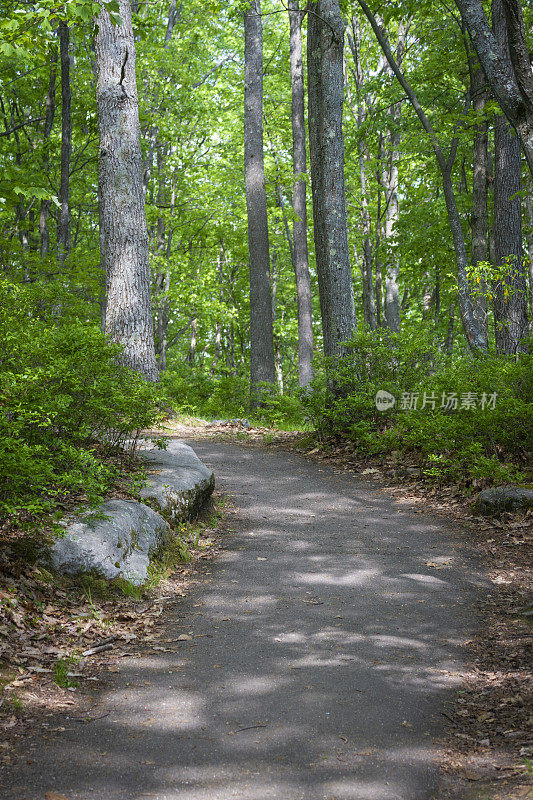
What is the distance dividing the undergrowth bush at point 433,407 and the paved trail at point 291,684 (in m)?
1.40

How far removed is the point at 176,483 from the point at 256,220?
10.2 metres

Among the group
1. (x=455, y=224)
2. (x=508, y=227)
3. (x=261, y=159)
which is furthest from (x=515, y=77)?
(x=261, y=159)

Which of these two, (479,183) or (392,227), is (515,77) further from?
(392,227)

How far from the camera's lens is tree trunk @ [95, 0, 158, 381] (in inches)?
384

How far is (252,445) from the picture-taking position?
1145cm

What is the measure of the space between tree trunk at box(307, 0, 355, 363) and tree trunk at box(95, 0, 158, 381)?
3.01 metres

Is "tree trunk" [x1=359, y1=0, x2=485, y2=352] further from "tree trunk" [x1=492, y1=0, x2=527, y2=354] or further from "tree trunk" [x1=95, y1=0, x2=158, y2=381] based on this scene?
"tree trunk" [x1=95, y1=0, x2=158, y2=381]

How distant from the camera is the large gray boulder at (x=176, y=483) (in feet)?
20.5

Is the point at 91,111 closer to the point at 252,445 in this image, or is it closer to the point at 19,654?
the point at 252,445

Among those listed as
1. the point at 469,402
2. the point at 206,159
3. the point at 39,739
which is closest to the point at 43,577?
the point at 39,739

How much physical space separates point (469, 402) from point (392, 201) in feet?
45.6

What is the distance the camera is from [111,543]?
4961 millimetres

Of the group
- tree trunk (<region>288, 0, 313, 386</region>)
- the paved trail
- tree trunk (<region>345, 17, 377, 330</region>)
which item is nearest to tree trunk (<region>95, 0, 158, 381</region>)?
the paved trail

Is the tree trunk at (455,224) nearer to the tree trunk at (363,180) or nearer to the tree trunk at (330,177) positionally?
the tree trunk at (330,177)
